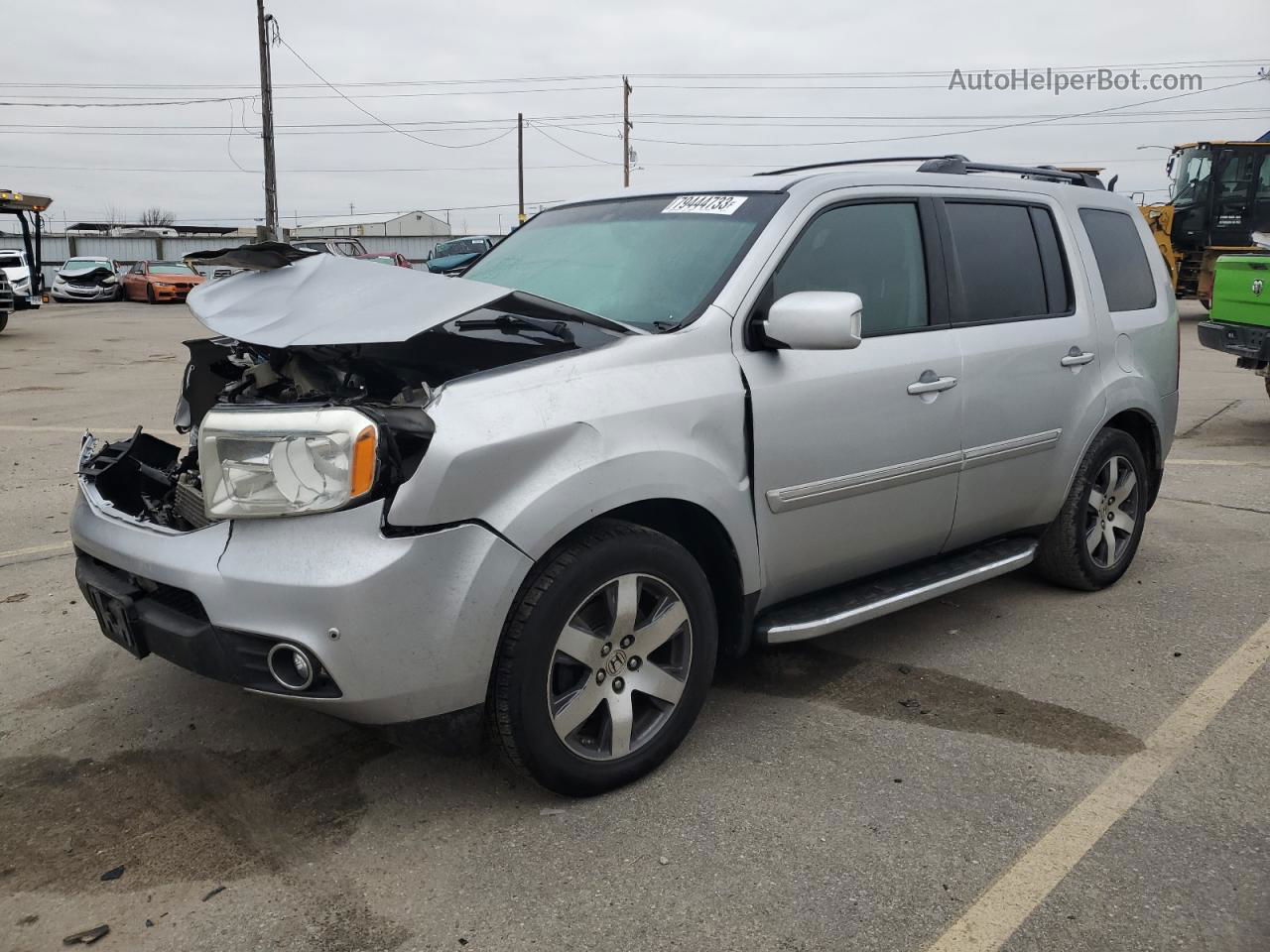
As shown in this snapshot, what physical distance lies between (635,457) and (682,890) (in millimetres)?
1097

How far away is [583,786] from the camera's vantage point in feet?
9.58

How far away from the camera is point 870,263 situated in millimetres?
3658

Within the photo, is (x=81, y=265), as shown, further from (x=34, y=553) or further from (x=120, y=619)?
(x=120, y=619)

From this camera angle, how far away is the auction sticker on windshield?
3.57m

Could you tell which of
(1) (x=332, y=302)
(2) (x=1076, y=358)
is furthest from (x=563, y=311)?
(2) (x=1076, y=358)

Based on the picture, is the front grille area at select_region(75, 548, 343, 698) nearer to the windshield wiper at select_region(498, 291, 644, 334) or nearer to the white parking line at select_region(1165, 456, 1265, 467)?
the windshield wiper at select_region(498, 291, 644, 334)

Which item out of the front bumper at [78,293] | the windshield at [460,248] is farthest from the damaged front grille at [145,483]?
the front bumper at [78,293]

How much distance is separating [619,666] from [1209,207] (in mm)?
22371

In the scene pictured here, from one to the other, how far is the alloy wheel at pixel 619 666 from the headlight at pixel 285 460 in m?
0.70

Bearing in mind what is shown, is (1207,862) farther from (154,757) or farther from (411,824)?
(154,757)

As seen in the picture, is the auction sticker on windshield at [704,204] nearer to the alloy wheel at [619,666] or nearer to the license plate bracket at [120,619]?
the alloy wheel at [619,666]

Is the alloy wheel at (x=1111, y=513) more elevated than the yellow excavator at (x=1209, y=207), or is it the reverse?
the yellow excavator at (x=1209, y=207)

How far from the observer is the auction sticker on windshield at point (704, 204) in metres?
3.57

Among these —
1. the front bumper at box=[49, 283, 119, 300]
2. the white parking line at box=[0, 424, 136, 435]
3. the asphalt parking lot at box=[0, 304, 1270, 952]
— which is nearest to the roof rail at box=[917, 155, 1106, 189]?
the asphalt parking lot at box=[0, 304, 1270, 952]
